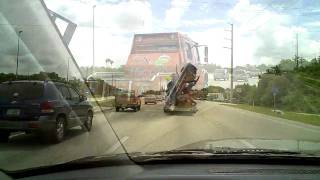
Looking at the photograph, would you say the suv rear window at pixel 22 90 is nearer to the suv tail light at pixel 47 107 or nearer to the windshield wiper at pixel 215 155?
the suv tail light at pixel 47 107

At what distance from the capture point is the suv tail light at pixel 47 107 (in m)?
11.8

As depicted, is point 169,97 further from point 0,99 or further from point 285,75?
point 285,75

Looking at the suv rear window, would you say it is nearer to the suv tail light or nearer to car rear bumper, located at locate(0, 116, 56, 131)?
the suv tail light

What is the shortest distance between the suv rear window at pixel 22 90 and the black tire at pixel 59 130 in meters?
0.67

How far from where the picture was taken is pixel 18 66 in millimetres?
8914

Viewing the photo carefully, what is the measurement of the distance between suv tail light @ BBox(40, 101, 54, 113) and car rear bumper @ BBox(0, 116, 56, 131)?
0.14 meters

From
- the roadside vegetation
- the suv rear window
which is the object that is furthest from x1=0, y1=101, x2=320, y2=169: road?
the roadside vegetation

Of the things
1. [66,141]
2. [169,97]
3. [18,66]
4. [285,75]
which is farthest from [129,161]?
[285,75]

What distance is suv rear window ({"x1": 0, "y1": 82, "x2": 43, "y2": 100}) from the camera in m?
10.6

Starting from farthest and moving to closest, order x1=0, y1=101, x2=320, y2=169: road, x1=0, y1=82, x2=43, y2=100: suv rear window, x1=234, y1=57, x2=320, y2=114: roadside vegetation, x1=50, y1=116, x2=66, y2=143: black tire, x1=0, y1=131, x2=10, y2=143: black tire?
x1=234, y1=57, x2=320, y2=114: roadside vegetation < x1=50, y1=116, x2=66, y2=143: black tire < x1=0, y1=131, x2=10, y2=143: black tire < x1=0, y1=82, x2=43, y2=100: suv rear window < x1=0, y1=101, x2=320, y2=169: road

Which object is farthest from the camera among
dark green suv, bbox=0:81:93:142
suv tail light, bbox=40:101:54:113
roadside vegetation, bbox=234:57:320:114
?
roadside vegetation, bbox=234:57:320:114

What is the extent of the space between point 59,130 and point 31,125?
0.58 meters

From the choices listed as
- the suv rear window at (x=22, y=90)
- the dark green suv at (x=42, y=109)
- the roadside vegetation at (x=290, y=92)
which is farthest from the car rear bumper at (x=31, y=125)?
the roadside vegetation at (x=290, y=92)

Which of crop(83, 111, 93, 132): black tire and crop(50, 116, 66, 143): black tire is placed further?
crop(50, 116, 66, 143): black tire
